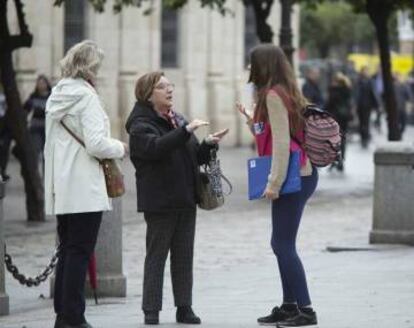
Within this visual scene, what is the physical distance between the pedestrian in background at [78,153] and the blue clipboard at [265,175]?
845 millimetres

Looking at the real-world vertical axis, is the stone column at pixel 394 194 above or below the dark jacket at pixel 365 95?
above

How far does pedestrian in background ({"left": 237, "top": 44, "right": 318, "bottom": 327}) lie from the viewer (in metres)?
9.51

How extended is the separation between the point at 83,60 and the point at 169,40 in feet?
87.2

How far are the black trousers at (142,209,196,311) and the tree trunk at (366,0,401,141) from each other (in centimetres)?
1428

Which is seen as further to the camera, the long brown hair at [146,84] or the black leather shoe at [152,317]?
the black leather shoe at [152,317]

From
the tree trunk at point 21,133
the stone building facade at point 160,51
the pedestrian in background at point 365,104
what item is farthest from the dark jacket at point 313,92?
the tree trunk at point 21,133

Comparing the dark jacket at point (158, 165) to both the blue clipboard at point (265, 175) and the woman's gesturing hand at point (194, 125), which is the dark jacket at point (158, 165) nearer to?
the woman's gesturing hand at point (194, 125)

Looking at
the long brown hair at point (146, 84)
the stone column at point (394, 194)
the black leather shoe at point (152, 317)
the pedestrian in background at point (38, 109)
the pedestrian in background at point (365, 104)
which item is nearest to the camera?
the long brown hair at point (146, 84)

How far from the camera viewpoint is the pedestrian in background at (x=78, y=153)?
31.2 feet

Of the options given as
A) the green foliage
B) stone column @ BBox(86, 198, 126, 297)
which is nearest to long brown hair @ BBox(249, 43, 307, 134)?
stone column @ BBox(86, 198, 126, 297)

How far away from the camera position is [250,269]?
14062mm

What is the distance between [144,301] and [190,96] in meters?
25.4

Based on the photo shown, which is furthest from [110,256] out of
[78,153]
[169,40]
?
[169,40]

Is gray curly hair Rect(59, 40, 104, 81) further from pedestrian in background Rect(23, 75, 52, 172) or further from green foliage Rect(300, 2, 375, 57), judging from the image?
green foliage Rect(300, 2, 375, 57)
